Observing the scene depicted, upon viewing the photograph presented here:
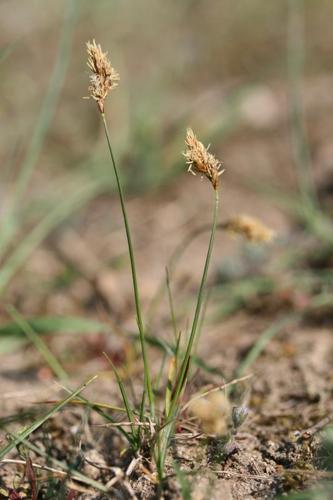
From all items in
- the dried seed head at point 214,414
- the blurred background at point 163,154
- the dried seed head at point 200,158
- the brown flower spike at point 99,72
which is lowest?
the dried seed head at point 214,414

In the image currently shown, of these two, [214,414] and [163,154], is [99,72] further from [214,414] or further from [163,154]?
[163,154]

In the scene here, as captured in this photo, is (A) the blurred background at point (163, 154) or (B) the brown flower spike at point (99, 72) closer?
(B) the brown flower spike at point (99, 72)

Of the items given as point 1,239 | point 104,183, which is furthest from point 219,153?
point 1,239

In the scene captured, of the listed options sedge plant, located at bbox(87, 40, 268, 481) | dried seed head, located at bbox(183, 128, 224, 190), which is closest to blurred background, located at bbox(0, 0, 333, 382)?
sedge plant, located at bbox(87, 40, 268, 481)

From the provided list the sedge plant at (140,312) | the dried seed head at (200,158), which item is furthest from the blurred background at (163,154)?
the dried seed head at (200,158)

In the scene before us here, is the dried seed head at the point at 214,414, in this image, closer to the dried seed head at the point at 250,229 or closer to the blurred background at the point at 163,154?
the dried seed head at the point at 250,229

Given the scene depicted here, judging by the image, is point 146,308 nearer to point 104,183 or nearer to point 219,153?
point 104,183

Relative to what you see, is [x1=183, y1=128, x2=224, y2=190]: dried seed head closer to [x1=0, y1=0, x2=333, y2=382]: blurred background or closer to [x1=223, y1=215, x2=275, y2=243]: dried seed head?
[x1=223, y1=215, x2=275, y2=243]: dried seed head
